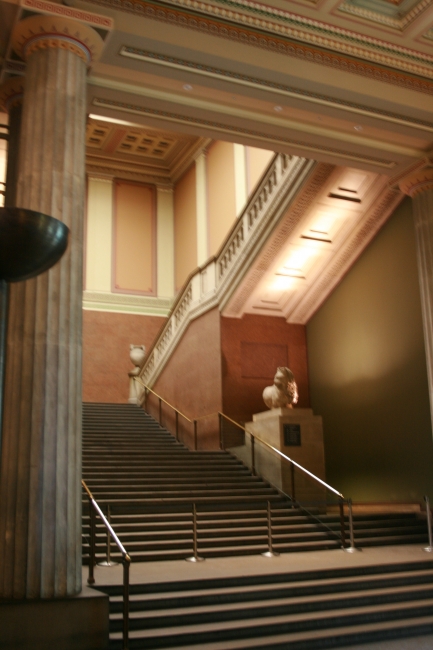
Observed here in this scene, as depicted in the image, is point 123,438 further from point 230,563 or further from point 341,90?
point 341,90

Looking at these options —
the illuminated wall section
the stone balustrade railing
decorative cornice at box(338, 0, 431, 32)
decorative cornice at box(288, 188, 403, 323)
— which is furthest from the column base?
the illuminated wall section

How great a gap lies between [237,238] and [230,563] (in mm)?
7437

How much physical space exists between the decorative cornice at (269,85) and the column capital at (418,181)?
0.86 metres

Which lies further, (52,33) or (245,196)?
(245,196)

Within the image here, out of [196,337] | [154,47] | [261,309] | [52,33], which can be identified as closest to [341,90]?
[154,47]

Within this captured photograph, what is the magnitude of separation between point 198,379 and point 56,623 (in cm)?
1000

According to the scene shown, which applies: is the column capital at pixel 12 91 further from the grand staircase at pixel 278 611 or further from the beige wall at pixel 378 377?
the beige wall at pixel 378 377

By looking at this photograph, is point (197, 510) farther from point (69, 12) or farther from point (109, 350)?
point (109, 350)

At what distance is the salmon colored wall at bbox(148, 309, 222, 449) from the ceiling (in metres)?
5.59

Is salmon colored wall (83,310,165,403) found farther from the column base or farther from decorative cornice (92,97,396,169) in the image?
the column base

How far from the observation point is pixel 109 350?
68.6ft

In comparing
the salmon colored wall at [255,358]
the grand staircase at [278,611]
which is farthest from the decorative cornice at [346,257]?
the grand staircase at [278,611]

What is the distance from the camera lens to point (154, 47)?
26.3 ft

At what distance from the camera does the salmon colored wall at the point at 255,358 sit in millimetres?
14367
